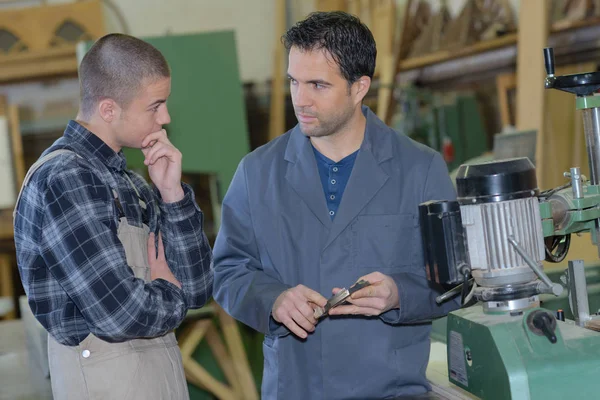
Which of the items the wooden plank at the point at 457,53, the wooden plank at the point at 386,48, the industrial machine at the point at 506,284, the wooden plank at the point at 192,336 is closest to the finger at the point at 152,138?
the industrial machine at the point at 506,284

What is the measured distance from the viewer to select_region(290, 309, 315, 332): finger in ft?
5.01

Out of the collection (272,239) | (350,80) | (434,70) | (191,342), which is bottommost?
(191,342)

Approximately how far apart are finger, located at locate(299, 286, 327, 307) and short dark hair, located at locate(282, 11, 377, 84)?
0.48 m

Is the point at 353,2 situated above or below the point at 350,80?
above

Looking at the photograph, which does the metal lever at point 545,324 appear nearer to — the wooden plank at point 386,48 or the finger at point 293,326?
the finger at point 293,326

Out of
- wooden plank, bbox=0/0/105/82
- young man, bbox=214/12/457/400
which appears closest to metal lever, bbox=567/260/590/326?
young man, bbox=214/12/457/400

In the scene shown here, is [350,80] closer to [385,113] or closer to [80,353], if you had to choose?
[80,353]

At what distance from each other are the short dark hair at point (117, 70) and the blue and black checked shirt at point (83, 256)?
0.08 m

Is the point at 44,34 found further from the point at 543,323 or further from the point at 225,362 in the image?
the point at 543,323

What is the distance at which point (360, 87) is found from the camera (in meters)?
1.75

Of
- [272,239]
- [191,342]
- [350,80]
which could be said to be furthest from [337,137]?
[191,342]

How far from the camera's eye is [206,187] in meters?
5.26

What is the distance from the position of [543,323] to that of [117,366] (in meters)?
0.77

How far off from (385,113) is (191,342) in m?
1.81
